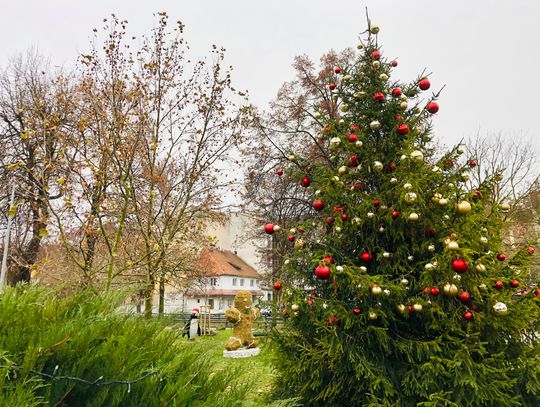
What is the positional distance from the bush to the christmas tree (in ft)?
6.02

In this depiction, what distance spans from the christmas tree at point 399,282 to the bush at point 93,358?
184cm

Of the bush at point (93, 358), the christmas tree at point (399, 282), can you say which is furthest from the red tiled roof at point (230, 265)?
the bush at point (93, 358)

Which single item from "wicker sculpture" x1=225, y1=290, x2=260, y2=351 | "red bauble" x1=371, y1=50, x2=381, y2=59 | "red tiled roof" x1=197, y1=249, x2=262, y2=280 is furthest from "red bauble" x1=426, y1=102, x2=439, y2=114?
"red tiled roof" x1=197, y1=249, x2=262, y2=280

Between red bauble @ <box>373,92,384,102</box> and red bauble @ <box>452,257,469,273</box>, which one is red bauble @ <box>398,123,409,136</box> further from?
red bauble @ <box>452,257,469,273</box>

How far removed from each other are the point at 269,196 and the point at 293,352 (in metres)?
10.7

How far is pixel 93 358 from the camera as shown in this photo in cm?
125

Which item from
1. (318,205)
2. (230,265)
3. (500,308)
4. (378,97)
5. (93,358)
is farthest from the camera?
(230,265)

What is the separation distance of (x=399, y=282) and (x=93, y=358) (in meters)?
2.85

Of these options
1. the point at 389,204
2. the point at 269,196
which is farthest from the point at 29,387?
the point at 269,196

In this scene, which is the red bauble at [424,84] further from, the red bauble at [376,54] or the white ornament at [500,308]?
the white ornament at [500,308]

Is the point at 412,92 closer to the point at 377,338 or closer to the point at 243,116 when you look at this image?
the point at 377,338

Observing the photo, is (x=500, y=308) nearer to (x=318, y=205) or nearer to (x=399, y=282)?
(x=399, y=282)

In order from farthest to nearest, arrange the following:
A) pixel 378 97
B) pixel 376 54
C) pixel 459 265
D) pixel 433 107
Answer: pixel 376 54, pixel 378 97, pixel 433 107, pixel 459 265

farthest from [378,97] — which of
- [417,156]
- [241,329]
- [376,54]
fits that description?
[241,329]
